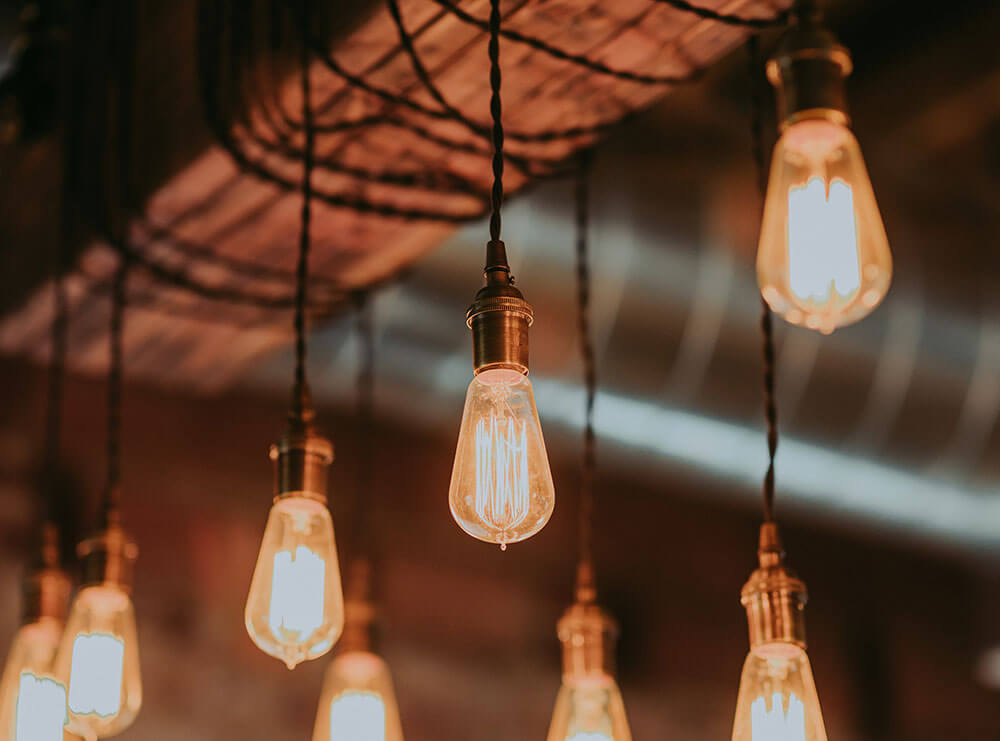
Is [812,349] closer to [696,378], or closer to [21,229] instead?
[696,378]

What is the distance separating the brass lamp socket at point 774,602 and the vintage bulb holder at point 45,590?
1076mm

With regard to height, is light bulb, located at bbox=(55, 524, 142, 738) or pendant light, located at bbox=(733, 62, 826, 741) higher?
light bulb, located at bbox=(55, 524, 142, 738)

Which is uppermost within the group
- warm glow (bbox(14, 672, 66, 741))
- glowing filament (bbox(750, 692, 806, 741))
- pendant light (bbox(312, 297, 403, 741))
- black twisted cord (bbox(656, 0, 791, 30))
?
black twisted cord (bbox(656, 0, 791, 30))

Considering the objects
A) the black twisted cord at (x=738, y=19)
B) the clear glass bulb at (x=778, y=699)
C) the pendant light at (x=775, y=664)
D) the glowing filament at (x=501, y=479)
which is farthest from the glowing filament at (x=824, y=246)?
the black twisted cord at (x=738, y=19)

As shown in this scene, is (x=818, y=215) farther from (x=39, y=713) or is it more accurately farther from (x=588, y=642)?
(x=39, y=713)

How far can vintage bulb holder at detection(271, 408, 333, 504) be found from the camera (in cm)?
154

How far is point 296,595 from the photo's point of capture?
58.8 inches

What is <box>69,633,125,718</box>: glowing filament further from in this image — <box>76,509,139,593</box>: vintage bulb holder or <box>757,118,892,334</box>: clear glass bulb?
<box>757,118,892,334</box>: clear glass bulb

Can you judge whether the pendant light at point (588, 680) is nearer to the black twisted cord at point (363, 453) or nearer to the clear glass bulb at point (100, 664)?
the clear glass bulb at point (100, 664)

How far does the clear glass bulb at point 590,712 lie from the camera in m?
1.66

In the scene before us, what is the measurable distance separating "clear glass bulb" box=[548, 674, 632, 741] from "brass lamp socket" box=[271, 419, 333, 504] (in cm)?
39

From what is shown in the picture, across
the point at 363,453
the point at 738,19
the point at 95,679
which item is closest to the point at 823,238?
the point at 738,19

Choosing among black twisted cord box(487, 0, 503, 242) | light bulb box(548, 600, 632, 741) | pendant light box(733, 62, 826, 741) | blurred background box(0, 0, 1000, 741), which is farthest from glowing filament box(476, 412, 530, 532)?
blurred background box(0, 0, 1000, 741)

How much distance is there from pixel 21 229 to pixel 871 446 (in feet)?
6.82
